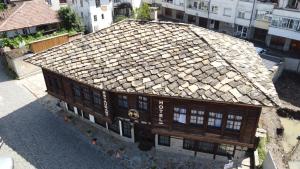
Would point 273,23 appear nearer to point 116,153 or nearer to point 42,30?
point 116,153

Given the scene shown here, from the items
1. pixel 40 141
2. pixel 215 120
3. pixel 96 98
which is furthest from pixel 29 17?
pixel 215 120

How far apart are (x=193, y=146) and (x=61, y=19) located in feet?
120

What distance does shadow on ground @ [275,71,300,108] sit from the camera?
129 feet

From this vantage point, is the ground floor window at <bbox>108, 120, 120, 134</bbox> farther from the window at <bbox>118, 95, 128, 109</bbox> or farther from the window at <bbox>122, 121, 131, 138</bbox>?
the window at <bbox>118, 95, 128, 109</bbox>

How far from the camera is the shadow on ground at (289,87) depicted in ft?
129

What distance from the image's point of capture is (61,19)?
5222 cm

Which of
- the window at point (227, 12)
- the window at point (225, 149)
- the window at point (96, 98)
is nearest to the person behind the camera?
the window at point (225, 149)

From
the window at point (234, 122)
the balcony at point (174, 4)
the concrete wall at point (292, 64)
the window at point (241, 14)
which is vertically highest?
the balcony at point (174, 4)

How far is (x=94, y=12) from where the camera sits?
2172 inches

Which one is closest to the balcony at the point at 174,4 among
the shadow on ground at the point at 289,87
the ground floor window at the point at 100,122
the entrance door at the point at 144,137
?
the shadow on ground at the point at 289,87

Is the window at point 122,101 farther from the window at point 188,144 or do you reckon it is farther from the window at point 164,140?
the window at point 188,144

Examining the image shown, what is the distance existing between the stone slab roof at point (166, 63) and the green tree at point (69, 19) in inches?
835

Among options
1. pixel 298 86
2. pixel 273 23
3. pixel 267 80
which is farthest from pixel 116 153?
pixel 273 23

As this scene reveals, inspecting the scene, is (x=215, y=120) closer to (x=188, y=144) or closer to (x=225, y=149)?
(x=225, y=149)
